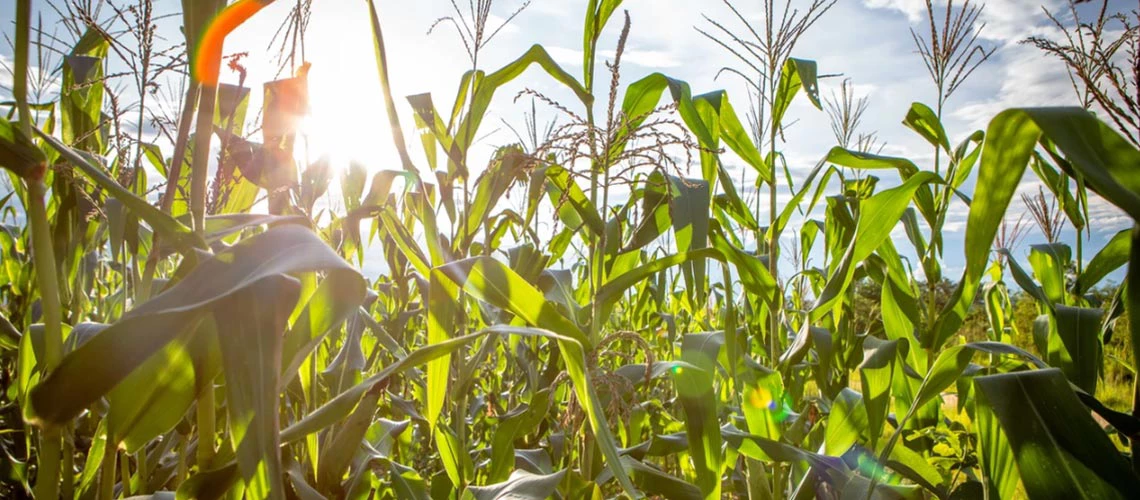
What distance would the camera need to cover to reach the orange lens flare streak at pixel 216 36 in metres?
0.62

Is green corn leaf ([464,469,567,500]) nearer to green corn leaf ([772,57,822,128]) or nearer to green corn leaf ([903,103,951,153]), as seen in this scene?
green corn leaf ([772,57,822,128])

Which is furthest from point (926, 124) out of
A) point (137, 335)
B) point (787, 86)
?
point (137, 335)

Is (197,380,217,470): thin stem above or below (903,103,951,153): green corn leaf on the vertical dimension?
below

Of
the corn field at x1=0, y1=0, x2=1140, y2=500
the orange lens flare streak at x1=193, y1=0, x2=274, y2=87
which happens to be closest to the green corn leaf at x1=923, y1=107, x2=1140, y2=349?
the corn field at x1=0, y1=0, x2=1140, y2=500

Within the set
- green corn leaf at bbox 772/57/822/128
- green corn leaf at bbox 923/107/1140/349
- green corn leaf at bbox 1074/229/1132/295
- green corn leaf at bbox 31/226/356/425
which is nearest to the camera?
green corn leaf at bbox 31/226/356/425

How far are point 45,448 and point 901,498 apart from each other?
54.0 inches

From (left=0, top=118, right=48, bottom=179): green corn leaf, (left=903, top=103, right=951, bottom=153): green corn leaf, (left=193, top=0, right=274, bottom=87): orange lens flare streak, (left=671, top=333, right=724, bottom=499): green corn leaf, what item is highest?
(left=903, top=103, right=951, bottom=153): green corn leaf

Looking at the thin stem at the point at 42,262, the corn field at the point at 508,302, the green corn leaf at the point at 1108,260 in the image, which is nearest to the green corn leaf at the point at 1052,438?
the corn field at the point at 508,302

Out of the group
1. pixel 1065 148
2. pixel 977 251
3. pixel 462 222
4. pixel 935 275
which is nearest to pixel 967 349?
pixel 977 251

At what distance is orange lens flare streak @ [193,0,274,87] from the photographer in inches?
24.5

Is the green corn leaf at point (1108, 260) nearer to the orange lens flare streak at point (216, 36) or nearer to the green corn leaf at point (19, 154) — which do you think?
the orange lens flare streak at point (216, 36)

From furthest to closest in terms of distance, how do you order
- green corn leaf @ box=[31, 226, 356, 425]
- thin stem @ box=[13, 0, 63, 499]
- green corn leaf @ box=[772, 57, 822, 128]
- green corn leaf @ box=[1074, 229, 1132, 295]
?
green corn leaf @ box=[772, 57, 822, 128] → green corn leaf @ box=[1074, 229, 1132, 295] → thin stem @ box=[13, 0, 63, 499] → green corn leaf @ box=[31, 226, 356, 425]

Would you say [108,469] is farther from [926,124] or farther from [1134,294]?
[926,124]

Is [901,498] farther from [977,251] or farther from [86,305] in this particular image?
[86,305]
